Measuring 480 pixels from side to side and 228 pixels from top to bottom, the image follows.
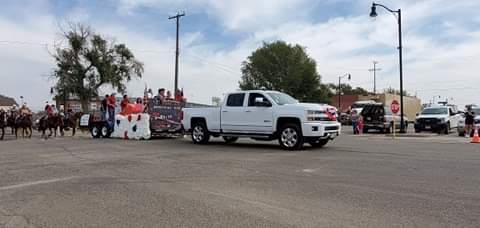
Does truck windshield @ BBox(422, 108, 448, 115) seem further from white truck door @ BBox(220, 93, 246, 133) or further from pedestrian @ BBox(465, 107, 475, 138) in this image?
white truck door @ BBox(220, 93, 246, 133)

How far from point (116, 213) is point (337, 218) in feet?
9.92

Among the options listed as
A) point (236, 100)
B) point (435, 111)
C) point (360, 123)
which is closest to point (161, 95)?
point (236, 100)

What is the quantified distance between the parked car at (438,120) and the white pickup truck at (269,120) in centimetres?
1589

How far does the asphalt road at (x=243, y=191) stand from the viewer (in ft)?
21.2

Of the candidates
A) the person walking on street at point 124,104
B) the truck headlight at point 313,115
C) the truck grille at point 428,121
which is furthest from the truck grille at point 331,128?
the truck grille at point 428,121

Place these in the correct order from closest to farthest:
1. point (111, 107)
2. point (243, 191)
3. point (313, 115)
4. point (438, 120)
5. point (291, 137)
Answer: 1. point (243, 191)
2. point (313, 115)
3. point (291, 137)
4. point (111, 107)
5. point (438, 120)

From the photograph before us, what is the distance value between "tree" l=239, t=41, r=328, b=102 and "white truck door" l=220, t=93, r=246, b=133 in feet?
225

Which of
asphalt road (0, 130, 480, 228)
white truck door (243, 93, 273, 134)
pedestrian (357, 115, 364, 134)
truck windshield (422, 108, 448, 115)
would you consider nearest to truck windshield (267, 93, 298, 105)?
white truck door (243, 93, 273, 134)

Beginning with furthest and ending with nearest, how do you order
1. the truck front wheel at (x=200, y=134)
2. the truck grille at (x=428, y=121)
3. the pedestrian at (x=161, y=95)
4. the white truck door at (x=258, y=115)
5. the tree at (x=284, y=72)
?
1. the tree at (x=284, y=72)
2. the truck grille at (x=428, y=121)
3. the pedestrian at (x=161, y=95)
4. the truck front wheel at (x=200, y=134)
5. the white truck door at (x=258, y=115)

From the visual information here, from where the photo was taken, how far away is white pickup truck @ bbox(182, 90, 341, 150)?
50.9 feet

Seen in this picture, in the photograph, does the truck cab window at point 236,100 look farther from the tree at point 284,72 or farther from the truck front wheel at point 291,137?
the tree at point 284,72

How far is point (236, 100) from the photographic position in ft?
57.3

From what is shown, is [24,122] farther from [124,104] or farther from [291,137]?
[291,137]

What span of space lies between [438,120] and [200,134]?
17.7 m
